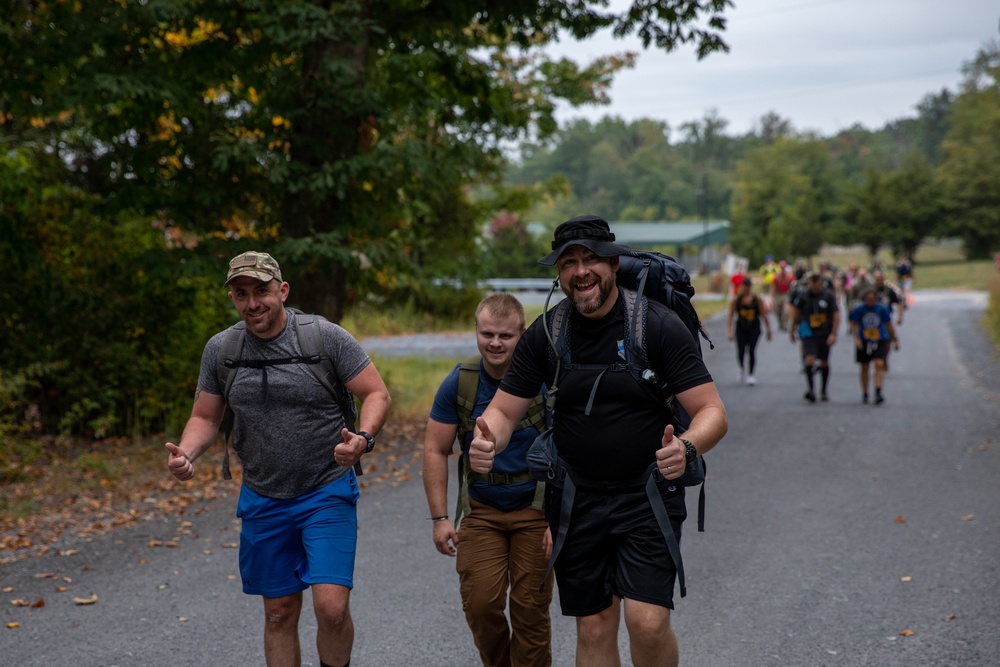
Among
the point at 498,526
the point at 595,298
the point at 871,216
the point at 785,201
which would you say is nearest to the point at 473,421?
the point at 498,526

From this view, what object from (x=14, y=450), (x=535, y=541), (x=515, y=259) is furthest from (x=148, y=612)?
(x=515, y=259)

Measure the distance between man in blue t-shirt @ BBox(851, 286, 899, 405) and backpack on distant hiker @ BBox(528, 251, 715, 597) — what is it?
1176 cm

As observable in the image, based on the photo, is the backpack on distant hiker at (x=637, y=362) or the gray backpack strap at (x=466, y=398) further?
the gray backpack strap at (x=466, y=398)

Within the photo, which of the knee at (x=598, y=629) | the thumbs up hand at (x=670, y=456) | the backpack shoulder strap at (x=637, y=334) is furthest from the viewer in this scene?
the knee at (x=598, y=629)

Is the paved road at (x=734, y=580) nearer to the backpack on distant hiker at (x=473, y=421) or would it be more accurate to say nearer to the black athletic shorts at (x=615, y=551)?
the backpack on distant hiker at (x=473, y=421)

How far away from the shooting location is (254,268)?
4141mm

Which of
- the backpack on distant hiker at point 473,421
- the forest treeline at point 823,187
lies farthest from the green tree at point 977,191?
the backpack on distant hiker at point 473,421

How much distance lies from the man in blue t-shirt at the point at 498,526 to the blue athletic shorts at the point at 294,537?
17.4 inches

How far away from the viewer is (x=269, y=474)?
428cm

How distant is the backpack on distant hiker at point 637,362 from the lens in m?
3.74

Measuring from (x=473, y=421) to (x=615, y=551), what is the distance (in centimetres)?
89

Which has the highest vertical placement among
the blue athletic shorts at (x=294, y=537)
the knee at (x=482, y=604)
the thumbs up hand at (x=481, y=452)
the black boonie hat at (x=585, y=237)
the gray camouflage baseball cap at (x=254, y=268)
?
the black boonie hat at (x=585, y=237)

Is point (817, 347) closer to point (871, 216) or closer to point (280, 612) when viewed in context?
point (280, 612)

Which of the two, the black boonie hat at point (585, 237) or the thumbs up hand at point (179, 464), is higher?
the black boonie hat at point (585, 237)
